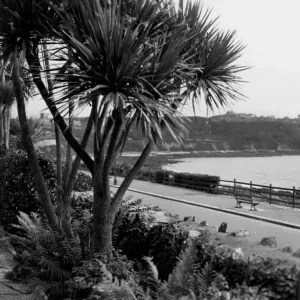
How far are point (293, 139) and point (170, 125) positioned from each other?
4474 inches

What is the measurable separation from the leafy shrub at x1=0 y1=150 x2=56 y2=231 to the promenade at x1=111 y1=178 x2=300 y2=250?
19.0ft

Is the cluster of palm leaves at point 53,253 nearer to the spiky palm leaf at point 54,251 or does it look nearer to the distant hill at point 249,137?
the spiky palm leaf at point 54,251

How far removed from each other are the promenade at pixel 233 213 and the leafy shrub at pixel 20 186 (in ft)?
19.0

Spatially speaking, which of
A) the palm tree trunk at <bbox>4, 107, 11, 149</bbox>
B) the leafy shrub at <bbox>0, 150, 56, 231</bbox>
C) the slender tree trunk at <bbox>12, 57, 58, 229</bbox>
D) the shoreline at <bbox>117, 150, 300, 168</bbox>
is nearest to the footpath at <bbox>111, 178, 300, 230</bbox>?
the palm tree trunk at <bbox>4, 107, 11, 149</bbox>

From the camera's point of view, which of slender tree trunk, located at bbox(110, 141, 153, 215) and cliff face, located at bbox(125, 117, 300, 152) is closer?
slender tree trunk, located at bbox(110, 141, 153, 215)

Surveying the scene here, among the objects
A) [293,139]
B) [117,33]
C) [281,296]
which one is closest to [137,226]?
[117,33]

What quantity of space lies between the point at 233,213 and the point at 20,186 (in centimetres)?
1196

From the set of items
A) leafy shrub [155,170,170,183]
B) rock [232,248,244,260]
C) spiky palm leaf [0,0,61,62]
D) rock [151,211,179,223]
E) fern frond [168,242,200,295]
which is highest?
spiky palm leaf [0,0,61,62]

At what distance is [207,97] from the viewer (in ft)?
22.6

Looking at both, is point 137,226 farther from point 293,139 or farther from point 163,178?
point 293,139

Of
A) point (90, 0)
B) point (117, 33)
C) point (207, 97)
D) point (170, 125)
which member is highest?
point (90, 0)

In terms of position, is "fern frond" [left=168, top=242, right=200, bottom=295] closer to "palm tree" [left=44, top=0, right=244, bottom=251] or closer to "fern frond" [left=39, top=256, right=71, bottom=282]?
"palm tree" [left=44, top=0, right=244, bottom=251]

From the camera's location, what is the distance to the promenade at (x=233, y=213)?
49.7ft

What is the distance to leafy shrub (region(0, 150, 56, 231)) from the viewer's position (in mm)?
9625
